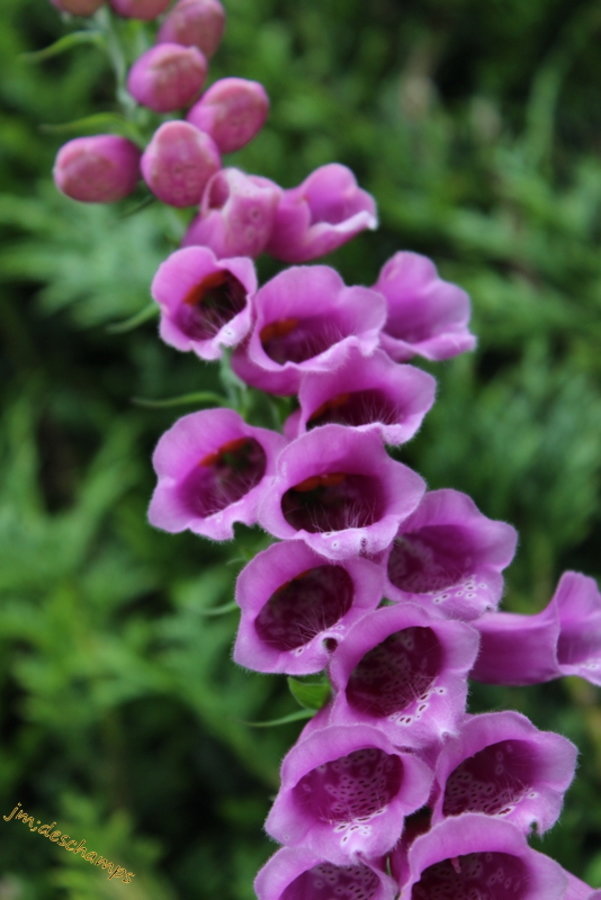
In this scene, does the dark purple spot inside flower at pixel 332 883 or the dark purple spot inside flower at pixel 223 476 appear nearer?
the dark purple spot inside flower at pixel 332 883

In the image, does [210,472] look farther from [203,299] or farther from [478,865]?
[478,865]

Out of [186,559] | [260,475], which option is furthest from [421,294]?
[186,559]

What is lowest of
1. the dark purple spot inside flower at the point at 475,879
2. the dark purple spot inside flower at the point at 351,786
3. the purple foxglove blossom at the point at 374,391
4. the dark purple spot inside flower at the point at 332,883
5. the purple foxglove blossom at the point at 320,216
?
the dark purple spot inside flower at the point at 332,883

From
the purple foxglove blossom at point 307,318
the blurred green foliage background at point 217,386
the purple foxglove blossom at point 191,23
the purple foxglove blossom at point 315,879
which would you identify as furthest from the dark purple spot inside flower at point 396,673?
the blurred green foliage background at point 217,386

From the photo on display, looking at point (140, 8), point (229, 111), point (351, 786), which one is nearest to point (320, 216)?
point (229, 111)

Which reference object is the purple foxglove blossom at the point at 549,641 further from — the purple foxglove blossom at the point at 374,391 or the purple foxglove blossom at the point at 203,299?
the purple foxglove blossom at the point at 203,299
